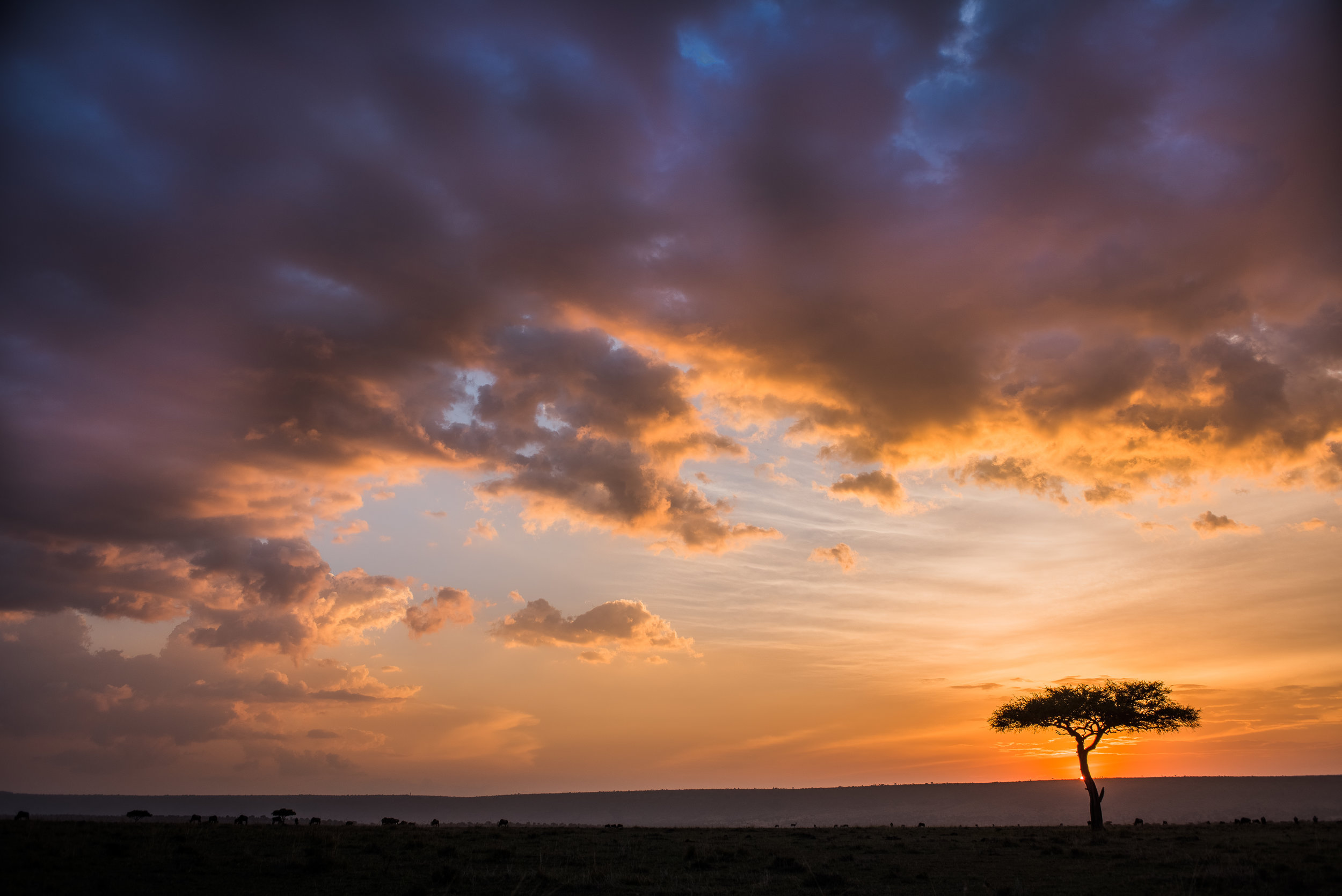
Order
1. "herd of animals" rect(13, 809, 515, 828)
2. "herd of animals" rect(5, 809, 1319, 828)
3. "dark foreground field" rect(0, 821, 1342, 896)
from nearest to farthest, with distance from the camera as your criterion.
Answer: "dark foreground field" rect(0, 821, 1342, 896), "herd of animals" rect(13, 809, 515, 828), "herd of animals" rect(5, 809, 1319, 828)

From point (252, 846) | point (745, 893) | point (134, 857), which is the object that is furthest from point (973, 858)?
point (134, 857)

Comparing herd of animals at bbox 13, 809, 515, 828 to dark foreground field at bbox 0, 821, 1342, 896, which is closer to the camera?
dark foreground field at bbox 0, 821, 1342, 896

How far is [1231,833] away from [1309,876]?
2817cm

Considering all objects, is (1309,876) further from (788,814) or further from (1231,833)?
(788,814)

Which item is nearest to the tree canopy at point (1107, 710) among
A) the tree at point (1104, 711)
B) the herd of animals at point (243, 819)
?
the tree at point (1104, 711)

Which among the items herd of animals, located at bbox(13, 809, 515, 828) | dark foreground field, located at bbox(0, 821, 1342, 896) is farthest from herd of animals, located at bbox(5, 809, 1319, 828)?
dark foreground field, located at bbox(0, 821, 1342, 896)

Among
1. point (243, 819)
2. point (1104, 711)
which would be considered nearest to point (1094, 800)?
point (1104, 711)

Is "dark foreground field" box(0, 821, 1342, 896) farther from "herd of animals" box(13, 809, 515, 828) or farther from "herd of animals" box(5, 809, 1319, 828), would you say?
"herd of animals" box(5, 809, 1319, 828)

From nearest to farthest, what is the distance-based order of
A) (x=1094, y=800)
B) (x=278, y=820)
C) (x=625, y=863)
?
(x=625, y=863) → (x=1094, y=800) → (x=278, y=820)

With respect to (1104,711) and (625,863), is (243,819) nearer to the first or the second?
(625,863)

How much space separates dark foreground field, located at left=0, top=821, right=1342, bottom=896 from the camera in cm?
2664

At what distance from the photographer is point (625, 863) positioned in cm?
3519

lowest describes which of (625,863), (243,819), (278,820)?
Answer: (278,820)

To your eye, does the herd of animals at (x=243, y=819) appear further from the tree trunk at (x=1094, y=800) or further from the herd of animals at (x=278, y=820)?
the tree trunk at (x=1094, y=800)
